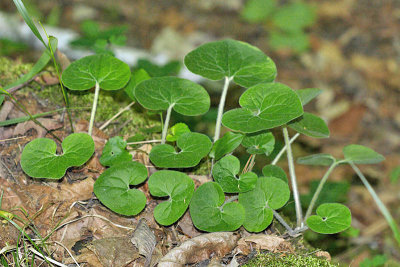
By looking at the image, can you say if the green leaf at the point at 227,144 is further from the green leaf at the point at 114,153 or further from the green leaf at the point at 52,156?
the green leaf at the point at 52,156

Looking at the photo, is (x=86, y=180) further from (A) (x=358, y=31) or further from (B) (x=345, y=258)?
(A) (x=358, y=31)

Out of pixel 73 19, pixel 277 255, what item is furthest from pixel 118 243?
pixel 73 19

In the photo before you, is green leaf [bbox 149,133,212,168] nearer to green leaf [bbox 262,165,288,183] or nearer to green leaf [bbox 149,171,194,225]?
green leaf [bbox 149,171,194,225]

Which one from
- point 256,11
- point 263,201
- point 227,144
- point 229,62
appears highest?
point 229,62

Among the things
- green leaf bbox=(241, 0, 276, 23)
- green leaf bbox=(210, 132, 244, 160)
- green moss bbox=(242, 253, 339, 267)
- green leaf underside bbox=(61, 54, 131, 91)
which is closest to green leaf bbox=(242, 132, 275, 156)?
green leaf bbox=(210, 132, 244, 160)

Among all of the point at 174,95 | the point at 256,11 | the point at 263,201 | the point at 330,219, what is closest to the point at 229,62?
the point at 174,95

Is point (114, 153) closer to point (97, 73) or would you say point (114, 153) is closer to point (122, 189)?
point (122, 189)

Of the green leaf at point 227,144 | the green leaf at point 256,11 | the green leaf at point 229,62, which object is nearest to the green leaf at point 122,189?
the green leaf at point 227,144
